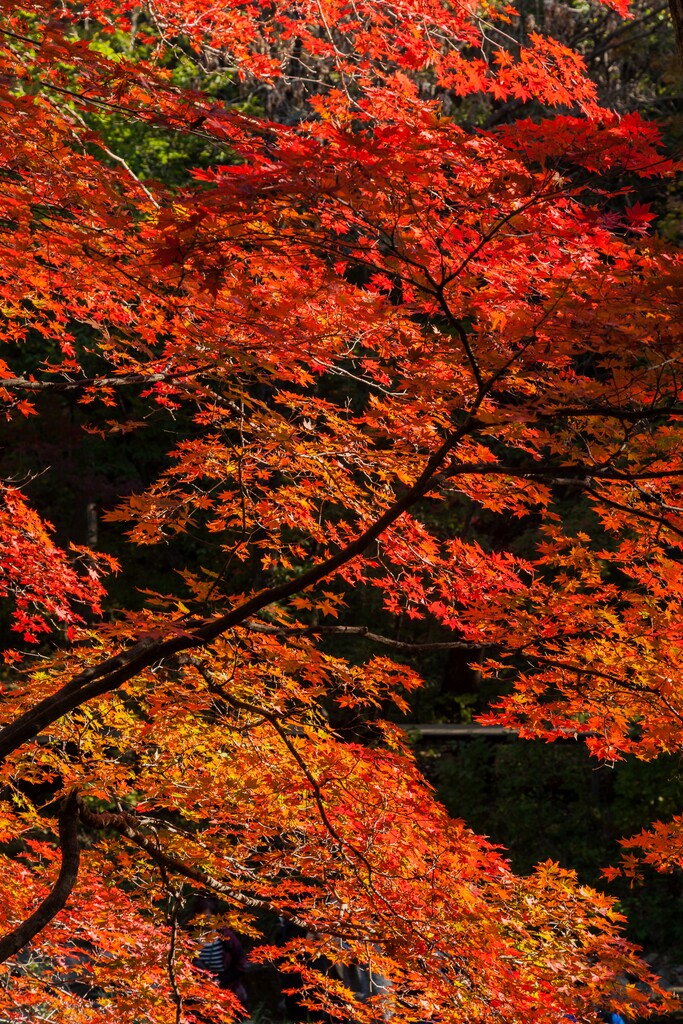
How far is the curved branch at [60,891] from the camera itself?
4.04 metres

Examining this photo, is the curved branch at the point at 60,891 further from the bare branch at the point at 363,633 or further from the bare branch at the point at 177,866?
the bare branch at the point at 363,633

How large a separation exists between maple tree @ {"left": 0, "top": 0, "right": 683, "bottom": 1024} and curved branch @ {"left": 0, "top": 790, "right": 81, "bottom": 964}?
13mm

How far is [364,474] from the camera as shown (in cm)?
487

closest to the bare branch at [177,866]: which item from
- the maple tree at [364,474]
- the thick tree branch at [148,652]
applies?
the maple tree at [364,474]

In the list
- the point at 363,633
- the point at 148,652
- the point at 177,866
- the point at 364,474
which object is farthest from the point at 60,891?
the point at 364,474

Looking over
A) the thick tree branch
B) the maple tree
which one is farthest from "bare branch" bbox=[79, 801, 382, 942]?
the thick tree branch

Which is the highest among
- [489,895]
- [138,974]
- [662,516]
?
[662,516]

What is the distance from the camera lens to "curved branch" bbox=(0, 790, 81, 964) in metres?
4.04

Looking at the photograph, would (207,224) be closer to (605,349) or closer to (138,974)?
(605,349)

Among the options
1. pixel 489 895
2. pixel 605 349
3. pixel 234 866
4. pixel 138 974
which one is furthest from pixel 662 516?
pixel 138 974

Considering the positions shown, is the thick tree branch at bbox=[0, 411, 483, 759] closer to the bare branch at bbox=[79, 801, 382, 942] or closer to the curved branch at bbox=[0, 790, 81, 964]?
the curved branch at bbox=[0, 790, 81, 964]

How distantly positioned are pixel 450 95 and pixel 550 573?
6580mm

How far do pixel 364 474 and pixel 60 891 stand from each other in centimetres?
228

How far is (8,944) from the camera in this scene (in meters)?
3.99
